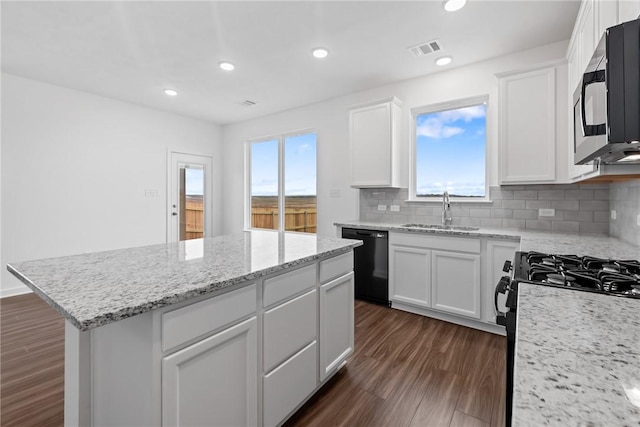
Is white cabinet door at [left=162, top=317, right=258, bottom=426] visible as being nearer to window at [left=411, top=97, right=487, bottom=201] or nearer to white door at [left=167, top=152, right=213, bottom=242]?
window at [left=411, top=97, right=487, bottom=201]

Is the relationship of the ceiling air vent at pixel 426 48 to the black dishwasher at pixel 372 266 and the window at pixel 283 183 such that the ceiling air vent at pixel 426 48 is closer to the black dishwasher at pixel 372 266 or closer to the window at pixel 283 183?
the black dishwasher at pixel 372 266

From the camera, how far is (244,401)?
Answer: 131 centimetres

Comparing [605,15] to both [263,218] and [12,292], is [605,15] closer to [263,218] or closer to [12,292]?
[263,218]

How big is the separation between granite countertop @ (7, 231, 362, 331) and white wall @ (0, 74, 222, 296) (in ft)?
10.5

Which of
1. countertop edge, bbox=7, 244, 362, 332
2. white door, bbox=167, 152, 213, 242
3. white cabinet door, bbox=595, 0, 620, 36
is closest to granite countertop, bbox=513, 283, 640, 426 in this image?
countertop edge, bbox=7, 244, 362, 332

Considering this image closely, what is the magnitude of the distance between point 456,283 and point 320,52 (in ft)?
8.70

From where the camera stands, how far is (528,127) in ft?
8.89

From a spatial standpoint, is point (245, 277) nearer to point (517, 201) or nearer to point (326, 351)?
point (326, 351)

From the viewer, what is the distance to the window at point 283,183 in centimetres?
490

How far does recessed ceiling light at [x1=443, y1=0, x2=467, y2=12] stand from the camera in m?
2.28

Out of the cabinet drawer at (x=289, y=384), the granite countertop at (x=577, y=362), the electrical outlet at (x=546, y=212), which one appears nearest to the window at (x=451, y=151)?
the electrical outlet at (x=546, y=212)

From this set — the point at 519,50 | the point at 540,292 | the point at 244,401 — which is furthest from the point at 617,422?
the point at 519,50

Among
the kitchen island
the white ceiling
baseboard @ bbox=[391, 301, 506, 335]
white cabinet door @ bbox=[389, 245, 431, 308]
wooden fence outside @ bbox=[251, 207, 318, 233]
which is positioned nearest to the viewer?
the kitchen island

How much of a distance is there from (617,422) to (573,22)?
3356mm
